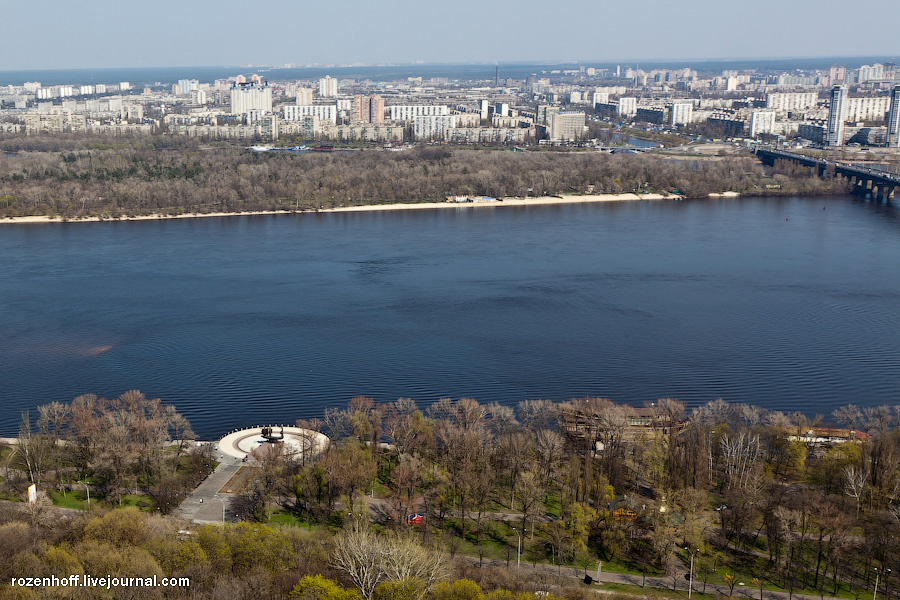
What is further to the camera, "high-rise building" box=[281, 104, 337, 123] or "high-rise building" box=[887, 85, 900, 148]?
"high-rise building" box=[281, 104, 337, 123]

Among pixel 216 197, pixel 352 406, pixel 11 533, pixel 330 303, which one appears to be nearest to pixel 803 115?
pixel 216 197

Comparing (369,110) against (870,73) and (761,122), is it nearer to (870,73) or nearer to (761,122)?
(761,122)

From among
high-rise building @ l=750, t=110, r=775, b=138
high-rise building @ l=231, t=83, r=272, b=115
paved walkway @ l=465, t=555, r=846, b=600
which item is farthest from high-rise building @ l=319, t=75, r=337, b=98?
paved walkway @ l=465, t=555, r=846, b=600

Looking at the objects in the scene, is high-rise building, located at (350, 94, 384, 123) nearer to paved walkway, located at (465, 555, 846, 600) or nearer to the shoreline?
the shoreline

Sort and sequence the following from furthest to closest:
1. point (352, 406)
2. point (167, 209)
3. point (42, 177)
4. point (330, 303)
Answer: point (42, 177) → point (167, 209) → point (330, 303) → point (352, 406)

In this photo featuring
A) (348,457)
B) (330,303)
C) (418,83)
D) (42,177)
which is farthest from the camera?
(418,83)

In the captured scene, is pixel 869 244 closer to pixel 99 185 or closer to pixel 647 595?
pixel 647 595
